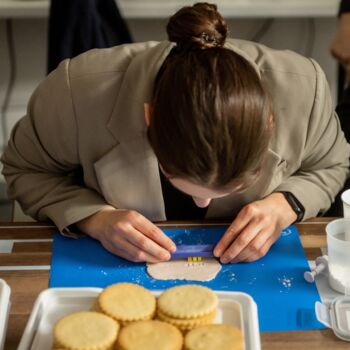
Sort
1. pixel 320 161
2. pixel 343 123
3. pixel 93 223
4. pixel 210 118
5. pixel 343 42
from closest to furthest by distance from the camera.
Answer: pixel 210 118 → pixel 93 223 → pixel 320 161 → pixel 343 123 → pixel 343 42

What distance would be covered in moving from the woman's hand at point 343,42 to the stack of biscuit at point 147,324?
3.72 ft

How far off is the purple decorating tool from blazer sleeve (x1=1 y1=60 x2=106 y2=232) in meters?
0.17

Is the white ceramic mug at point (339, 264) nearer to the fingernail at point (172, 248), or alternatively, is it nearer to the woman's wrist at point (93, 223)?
the fingernail at point (172, 248)

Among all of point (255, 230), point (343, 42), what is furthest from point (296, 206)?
point (343, 42)

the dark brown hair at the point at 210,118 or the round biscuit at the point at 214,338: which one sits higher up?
the dark brown hair at the point at 210,118

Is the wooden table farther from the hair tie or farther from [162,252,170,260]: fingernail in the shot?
the hair tie

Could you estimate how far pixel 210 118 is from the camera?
2.87ft

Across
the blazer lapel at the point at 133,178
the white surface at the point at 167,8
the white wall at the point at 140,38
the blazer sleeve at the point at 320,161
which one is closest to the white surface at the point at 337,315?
the blazer sleeve at the point at 320,161

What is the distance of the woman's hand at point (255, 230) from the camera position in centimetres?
106

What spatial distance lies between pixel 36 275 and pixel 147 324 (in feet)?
1.05

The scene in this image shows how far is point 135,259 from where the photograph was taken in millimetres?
1059

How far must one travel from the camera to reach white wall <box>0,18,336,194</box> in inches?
83.8

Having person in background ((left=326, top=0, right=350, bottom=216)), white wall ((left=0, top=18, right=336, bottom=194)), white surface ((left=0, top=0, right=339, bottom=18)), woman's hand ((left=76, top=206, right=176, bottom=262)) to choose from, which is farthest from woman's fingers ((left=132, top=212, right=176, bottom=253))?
white wall ((left=0, top=18, right=336, bottom=194))

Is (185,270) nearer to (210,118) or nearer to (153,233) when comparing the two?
(153,233)
